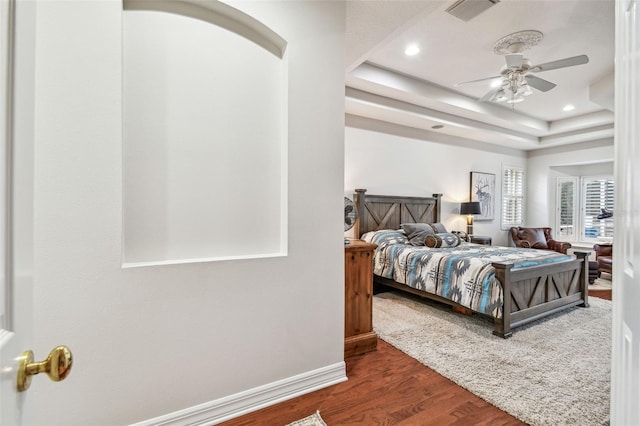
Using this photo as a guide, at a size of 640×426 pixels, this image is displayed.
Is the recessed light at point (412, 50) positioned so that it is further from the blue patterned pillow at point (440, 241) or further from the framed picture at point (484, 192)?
the framed picture at point (484, 192)

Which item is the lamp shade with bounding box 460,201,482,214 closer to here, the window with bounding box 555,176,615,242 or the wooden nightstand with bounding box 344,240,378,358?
the window with bounding box 555,176,615,242

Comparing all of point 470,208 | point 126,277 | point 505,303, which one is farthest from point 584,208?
point 126,277

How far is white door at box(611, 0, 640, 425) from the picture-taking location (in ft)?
2.56

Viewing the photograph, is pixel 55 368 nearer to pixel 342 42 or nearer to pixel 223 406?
pixel 223 406

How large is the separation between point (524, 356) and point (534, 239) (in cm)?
446

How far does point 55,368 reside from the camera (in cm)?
55

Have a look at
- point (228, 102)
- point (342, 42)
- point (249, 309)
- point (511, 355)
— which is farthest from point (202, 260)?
point (511, 355)

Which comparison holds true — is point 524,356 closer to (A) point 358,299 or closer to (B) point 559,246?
(A) point 358,299

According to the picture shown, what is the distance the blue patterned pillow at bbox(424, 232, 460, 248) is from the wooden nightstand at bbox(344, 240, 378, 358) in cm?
193

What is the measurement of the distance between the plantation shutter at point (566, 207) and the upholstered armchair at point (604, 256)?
1637mm

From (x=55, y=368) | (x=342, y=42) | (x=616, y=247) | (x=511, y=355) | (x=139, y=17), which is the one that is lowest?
(x=511, y=355)

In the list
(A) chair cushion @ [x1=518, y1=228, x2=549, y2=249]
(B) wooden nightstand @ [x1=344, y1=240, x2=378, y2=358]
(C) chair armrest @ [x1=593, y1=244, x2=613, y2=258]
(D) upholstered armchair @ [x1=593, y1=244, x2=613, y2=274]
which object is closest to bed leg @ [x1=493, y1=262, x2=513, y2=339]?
(B) wooden nightstand @ [x1=344, y1=240, x2=378, y2=358]

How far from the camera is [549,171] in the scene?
679 cm

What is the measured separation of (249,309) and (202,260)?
40cm
